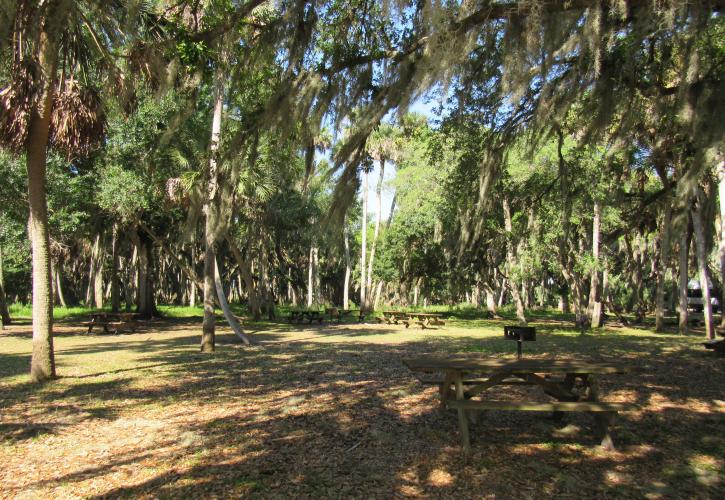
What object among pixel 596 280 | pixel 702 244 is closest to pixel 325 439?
pixel 702 244

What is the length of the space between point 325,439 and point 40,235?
5.00 m

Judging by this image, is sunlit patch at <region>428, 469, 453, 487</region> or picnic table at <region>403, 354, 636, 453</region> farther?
picnic table at <region>403, 354, 636, 453</region>

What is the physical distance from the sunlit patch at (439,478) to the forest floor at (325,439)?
2 centimetres

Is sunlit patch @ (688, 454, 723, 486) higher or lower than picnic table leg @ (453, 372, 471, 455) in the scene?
lower

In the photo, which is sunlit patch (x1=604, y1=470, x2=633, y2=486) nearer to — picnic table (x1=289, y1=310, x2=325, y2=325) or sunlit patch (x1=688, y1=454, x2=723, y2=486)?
sunlit patch (x1=688, y1=454, x2=723, y2=486)

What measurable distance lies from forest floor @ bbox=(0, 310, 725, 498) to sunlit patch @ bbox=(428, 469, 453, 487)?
0.02 metres

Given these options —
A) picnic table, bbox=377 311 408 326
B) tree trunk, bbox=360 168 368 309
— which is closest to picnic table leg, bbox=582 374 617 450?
picnic table, bbox=377 311 408 326

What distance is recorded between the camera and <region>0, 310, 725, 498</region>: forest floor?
3.49 metres

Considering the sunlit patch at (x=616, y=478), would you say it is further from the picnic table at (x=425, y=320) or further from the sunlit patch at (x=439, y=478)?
the picnic table at (x=425, y=320)

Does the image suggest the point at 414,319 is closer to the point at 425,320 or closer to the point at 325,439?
the point at 425,320

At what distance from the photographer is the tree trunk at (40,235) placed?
681 cm

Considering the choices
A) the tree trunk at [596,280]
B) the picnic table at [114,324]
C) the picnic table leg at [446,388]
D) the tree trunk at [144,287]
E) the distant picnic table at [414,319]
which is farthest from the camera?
the tree trunk at [144,287]

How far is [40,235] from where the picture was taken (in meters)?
6.84

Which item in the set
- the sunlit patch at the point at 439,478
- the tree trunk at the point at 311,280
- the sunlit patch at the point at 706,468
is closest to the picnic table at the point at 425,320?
the tree trunk at the point at 311,280
